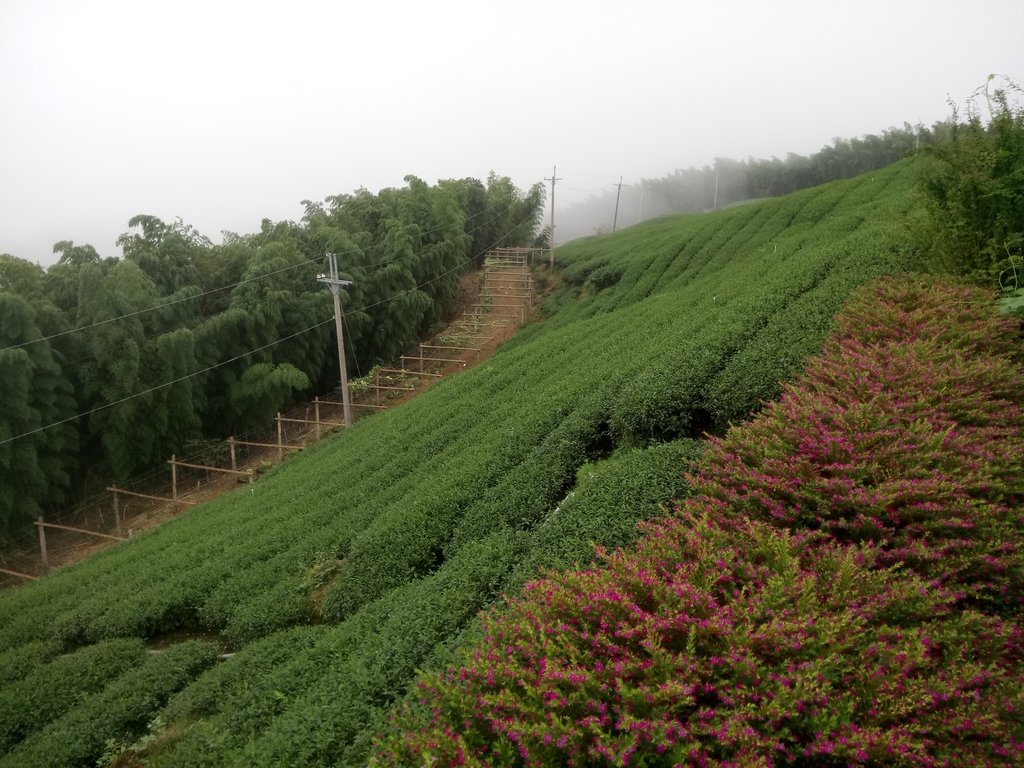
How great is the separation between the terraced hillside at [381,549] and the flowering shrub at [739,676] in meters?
1.56

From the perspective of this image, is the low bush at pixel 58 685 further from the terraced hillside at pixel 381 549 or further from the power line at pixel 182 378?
the power line at pixel 182 378

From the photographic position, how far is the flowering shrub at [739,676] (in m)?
2.25

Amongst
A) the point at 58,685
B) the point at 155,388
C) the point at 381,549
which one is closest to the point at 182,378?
the point at 155,388

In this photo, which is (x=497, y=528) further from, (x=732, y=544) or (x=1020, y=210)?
(x=1020, y=210)

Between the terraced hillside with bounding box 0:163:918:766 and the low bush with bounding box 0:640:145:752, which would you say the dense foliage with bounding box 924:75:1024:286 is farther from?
the low bush with bounding box 0:640:145:752

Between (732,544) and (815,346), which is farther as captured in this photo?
(815,346)

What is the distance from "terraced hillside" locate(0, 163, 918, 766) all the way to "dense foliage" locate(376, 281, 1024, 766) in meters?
1.38

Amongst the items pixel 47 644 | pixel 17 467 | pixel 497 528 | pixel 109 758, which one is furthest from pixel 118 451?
pixel 497 528

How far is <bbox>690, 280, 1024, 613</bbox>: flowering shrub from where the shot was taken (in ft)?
10.1

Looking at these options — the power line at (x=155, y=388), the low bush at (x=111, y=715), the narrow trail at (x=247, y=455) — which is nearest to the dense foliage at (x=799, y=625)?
the low bush at (x=111, y=715)

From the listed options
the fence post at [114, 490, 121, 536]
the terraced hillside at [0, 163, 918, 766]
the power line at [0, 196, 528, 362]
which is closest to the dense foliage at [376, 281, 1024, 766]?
the terraced hillside at [0, 163, 918, 766]

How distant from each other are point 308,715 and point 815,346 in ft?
20.0

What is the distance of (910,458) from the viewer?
3.56 metres

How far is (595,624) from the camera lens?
2.96m
